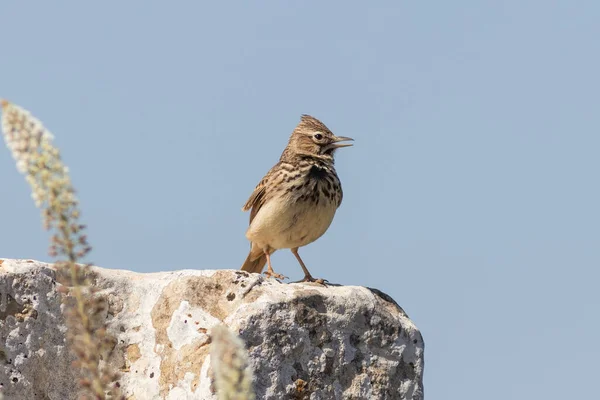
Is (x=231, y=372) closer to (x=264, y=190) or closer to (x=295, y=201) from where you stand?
(x=295, y=201)

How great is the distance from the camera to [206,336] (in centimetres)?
588

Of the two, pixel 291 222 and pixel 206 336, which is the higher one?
pixel 291 222

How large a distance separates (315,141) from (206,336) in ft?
16.8

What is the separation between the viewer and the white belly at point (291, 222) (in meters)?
9.68

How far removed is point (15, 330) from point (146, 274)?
1.12m

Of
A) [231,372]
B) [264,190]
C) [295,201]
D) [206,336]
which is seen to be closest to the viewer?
[231,372]

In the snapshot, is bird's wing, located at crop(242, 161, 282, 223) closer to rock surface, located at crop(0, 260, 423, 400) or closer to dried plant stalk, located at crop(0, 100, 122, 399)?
rock surface, located at crop(0, 260, 423, 400)

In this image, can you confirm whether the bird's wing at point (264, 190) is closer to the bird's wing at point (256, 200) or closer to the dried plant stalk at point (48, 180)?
the bird's wing at point (256, 200)

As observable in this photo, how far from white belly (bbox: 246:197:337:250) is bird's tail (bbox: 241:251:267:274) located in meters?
0.60

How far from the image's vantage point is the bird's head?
1066 cm

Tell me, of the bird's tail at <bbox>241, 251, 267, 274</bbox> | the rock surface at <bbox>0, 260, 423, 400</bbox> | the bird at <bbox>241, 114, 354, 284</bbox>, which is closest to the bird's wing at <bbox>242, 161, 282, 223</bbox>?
the bird at <bbox>241, 114, 354, 284</bbox>

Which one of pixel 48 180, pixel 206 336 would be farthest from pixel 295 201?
pixel 48 180

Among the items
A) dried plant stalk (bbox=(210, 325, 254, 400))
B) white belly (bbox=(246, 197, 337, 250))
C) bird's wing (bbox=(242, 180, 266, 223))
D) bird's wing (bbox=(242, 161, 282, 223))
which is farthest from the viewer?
bird's wing (bbox=(242, 180, 266, 223))

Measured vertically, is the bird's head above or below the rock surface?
above
